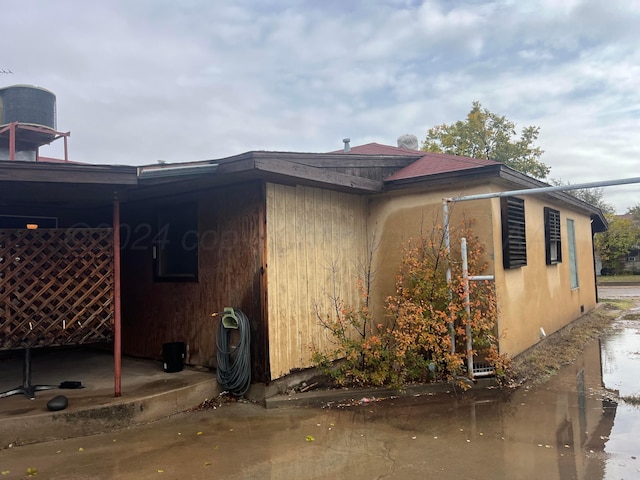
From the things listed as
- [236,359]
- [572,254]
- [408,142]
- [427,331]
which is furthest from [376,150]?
[572,254]

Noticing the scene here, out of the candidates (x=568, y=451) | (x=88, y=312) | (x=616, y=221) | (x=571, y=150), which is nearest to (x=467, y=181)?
(x=568, y=451)

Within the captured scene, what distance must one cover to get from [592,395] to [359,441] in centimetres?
324

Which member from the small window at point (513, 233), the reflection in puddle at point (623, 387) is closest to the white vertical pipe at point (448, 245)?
the small window at point (513, 233)

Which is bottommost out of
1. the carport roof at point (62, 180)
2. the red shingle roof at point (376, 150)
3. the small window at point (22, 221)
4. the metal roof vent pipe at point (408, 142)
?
the small window at point (22, 221)

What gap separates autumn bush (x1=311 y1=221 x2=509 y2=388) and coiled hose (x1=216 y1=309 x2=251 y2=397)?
86cm

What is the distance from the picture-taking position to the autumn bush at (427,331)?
17.5 ft

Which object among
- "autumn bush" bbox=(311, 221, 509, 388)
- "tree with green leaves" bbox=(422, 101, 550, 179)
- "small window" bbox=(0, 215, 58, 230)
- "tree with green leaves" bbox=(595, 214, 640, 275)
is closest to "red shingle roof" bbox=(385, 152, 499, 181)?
"autumn bush" bbox=(311, 221, 509, 388)

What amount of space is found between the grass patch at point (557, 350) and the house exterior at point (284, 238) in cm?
26

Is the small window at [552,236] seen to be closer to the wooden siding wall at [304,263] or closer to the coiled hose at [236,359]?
the wooden siding wall at [304,263]

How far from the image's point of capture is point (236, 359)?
16.7 feet

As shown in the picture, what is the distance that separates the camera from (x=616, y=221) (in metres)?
30.4

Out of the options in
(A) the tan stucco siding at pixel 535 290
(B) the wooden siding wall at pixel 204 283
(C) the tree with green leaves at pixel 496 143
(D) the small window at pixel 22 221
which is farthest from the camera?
Answer: (C) the tree with green leaves at pixel 496 143

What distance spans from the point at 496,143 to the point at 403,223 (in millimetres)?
22022

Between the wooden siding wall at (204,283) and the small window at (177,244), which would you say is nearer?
the wooden siding wall at (204,283)
